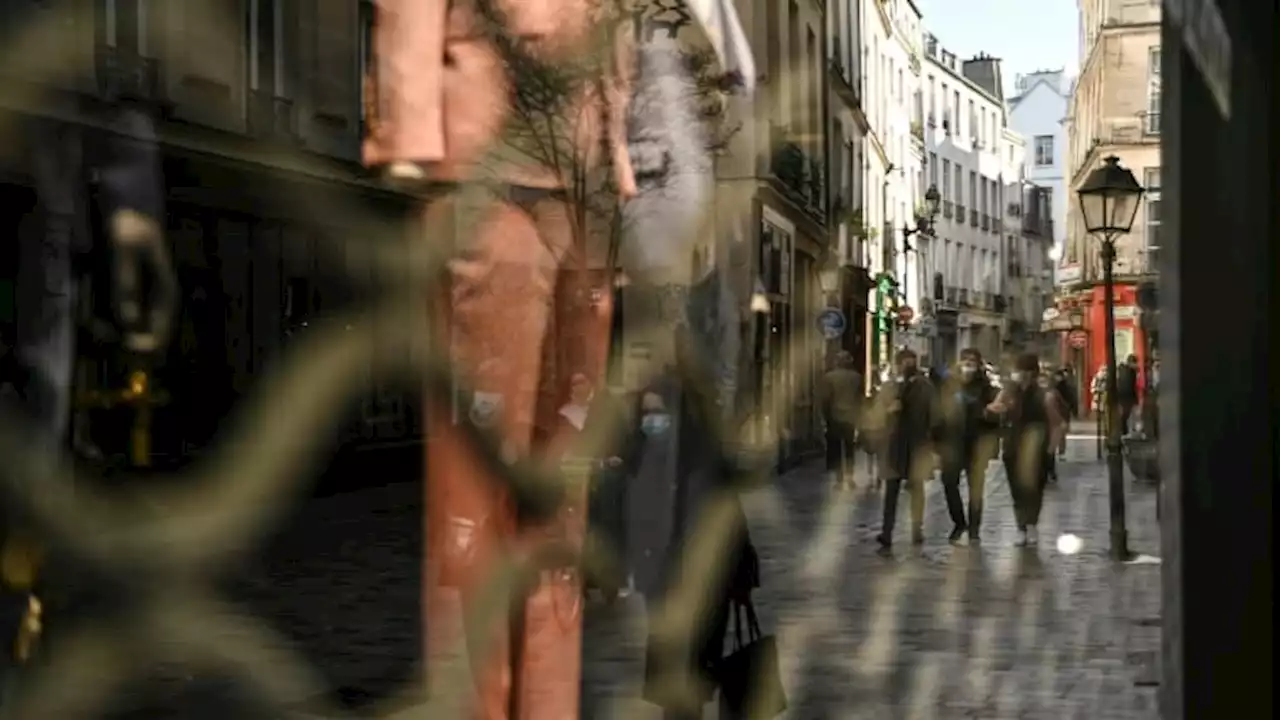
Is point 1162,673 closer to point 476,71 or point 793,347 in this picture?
point 793,347

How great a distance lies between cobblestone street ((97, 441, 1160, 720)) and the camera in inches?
74.5

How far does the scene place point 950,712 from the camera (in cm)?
260

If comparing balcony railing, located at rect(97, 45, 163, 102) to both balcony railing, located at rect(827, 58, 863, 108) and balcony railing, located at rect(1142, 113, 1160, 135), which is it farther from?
balcony railing, located at rect(1142, 113, 1160, 135)

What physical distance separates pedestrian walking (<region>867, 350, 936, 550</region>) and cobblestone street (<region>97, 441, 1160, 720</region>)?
0.09 meters

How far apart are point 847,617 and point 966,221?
2366 mm

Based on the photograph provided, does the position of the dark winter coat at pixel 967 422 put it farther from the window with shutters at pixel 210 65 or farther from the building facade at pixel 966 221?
the window with shutters at pixel 210 65

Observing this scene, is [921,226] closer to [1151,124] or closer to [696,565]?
[696,565]

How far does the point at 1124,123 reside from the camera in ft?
2.92

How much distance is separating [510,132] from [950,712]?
1867mm

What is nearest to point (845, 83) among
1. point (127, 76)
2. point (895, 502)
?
point (127, 76)

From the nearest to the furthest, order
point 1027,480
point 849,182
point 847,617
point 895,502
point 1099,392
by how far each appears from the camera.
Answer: point 849,182 < point 1099,392 < point 847,617 < point 1027,480 < point 895,502

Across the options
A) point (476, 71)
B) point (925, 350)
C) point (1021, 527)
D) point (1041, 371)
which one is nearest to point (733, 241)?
point (476, 71)

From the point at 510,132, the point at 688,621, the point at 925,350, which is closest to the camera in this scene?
the point at 510,132

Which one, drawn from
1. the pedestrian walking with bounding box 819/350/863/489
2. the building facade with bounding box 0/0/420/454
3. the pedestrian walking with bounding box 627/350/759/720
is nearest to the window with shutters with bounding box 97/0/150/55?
the building facade with bounding box 0/0/420/454
